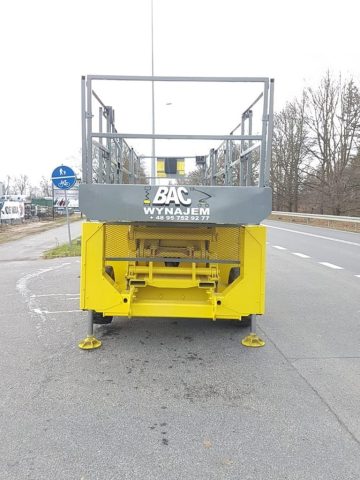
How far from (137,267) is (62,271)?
599 cm

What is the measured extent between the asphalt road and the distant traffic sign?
342 inches

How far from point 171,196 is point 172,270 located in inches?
40.9

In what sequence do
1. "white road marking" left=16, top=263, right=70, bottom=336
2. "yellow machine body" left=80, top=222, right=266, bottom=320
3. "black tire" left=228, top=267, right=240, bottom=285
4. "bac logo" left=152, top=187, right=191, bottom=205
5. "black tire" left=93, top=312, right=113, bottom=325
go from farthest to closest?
"white road marking" left=16, top=263, right=70, bottom=336 < "black tire" left=93, top=312, right=113, bottom=325 < "black tire" left=228, top=267, right=240, bottom=285 < "yellow machine body" left=80, top=222, right=266, bottom=320 < "bac logo" left=152, top=187, right=191, bottom=205

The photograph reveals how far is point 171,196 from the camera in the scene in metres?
4.23

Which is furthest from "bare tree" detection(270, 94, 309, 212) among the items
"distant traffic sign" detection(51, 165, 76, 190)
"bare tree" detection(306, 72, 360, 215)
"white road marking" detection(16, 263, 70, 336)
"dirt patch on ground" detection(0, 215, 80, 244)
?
"white road marking" detection(16, 263, 70, 336)

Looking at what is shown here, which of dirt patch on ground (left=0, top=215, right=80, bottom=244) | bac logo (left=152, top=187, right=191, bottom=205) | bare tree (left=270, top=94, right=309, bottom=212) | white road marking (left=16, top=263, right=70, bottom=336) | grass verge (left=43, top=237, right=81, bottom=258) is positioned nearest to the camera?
bac logo (left=152, top=187, right=191, bottom=205)

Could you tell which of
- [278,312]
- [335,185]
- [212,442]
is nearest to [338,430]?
[212,442]

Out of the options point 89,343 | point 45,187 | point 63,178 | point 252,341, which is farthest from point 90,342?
point 45,187

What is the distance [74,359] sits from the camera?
174 inches

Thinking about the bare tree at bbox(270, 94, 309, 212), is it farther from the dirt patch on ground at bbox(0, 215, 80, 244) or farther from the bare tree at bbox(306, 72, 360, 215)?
the dirt patch on ground at bbox(0, 215, 80, 244)

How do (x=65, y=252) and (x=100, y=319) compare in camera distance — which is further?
(x=65, y=252)

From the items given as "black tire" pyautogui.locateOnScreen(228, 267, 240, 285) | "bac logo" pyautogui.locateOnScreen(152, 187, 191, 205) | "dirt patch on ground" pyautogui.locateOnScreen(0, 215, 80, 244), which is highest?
"bac logo" pyautogui.locateOnScreen(152, 187, 191, 205)

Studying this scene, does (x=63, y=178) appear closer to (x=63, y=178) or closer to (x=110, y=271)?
(x=63, y=178)

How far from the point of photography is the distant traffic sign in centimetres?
1460
